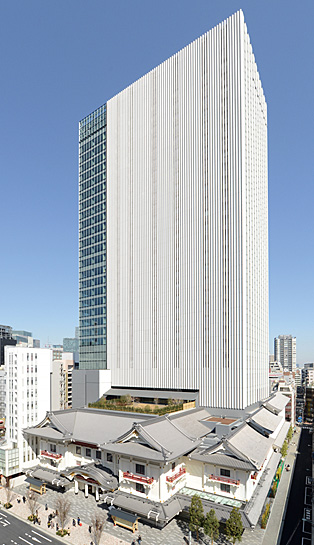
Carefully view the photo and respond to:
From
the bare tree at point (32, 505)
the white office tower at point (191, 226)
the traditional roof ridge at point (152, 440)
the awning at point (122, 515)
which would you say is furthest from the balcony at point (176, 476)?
the bare tree at point (32, 505)

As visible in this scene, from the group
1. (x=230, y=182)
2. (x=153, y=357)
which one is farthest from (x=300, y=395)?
(x=230, y=182)

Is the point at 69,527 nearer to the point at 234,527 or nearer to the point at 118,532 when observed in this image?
the point at 118,532

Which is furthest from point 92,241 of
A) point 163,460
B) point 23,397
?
point 163,460

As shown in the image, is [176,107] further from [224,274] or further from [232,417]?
[232,417]

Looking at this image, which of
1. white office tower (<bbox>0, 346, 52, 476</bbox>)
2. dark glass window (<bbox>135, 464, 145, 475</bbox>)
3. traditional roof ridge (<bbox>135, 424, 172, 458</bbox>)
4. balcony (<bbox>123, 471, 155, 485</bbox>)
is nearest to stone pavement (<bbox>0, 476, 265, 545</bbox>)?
balcony (<bbox>123, 471, 155, 485</bbox>)

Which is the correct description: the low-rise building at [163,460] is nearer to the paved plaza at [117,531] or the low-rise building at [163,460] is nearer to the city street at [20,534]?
the paved plaza at [117,531]

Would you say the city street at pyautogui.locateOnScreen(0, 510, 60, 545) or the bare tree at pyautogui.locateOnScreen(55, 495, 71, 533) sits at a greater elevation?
the bare tree at pyautogui.locateOnScreen(55, 495, 71, 533)

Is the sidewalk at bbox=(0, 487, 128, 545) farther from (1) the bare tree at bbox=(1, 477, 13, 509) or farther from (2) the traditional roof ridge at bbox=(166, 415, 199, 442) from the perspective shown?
(2) the traditional roof ridge at bbox=(166, 415, 199, 442)

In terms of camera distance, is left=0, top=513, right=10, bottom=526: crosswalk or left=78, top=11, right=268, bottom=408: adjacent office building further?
left=78, top=11, right=268, bottom=408: adjacent office building
